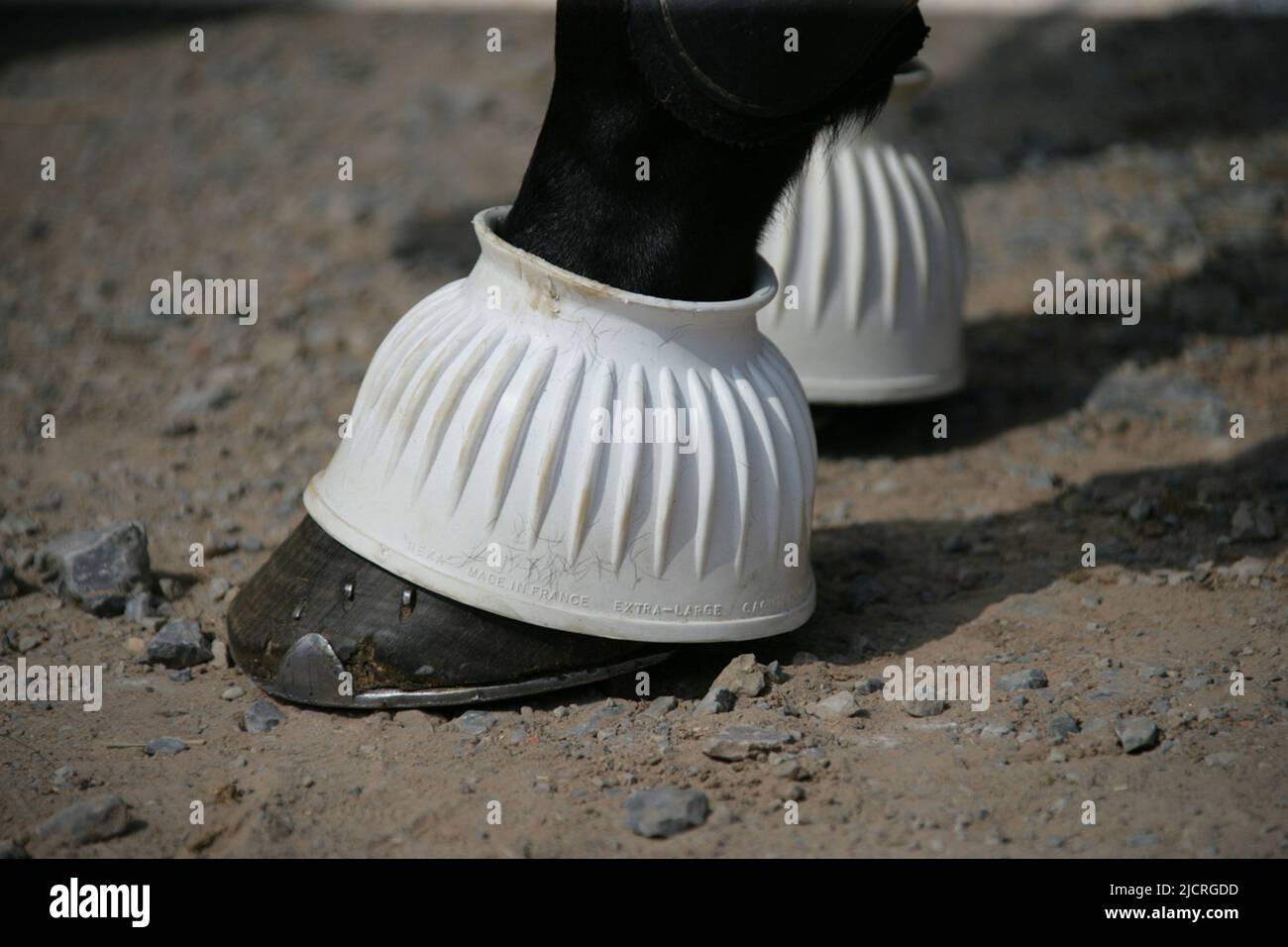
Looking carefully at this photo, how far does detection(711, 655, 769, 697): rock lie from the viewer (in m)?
2.40

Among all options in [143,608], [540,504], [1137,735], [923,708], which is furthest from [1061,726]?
[143,608]

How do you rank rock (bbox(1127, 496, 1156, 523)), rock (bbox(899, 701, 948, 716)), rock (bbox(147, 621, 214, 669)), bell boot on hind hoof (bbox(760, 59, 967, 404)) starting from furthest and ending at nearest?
1. bell boot on hind hoof (bbox(760, 59, 967, 404))
2. rock (bbox(1127, 496, 1156, 523))
3. rock (bbox(147, 621, 214, 669))
4. rock (bbox(899, 701, 948, 716))

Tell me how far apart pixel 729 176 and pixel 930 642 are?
3.08 feet

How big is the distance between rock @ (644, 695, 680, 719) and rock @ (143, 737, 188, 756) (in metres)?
0.75

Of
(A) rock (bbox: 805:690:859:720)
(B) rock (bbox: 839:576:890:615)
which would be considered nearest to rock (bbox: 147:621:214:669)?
(A) rock (bbox: 805:690:859:720)

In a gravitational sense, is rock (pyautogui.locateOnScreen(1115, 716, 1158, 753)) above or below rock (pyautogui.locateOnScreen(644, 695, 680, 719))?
above

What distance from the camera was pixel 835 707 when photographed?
237cm

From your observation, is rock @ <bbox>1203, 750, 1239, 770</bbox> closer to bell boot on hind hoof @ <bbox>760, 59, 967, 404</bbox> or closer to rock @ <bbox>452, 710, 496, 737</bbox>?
rock @ <bbox>452, 710, 496, 737</bbox>

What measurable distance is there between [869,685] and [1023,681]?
0.26m

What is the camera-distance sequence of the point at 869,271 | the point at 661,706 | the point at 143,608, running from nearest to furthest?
the point at 661,706 < the point at 143,608 < the point at 869,271

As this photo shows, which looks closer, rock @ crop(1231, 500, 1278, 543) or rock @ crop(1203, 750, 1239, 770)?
rock @ crop(1203, 750, 1239, 770)

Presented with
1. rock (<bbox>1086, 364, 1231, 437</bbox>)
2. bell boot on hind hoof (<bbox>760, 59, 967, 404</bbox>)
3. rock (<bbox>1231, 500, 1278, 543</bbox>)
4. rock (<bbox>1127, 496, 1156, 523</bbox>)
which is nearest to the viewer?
rock (<bbox>1231, 500, 1278, 543</bbox>)

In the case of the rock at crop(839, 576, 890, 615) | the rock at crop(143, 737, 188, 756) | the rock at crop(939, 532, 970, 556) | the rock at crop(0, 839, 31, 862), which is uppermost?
the rock at crop(939, 532, 970, 556)

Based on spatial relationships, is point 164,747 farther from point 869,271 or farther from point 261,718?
point 869,271
